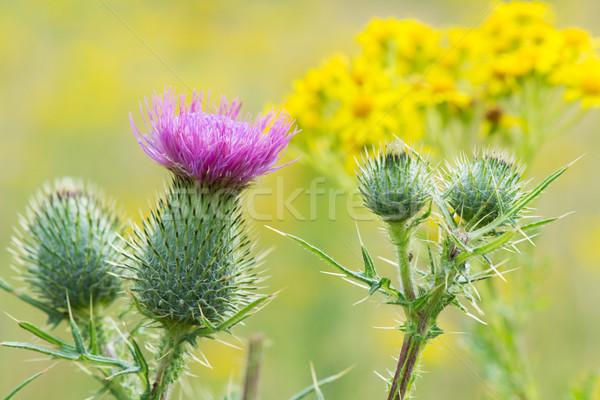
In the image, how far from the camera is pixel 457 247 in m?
2.06

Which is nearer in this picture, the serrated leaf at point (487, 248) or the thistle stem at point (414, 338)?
the serrated leaf at point (487, 248)

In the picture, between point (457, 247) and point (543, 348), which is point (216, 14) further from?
point (457, 247)

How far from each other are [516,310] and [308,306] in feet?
8.02

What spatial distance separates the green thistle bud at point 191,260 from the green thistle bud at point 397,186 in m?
0.68

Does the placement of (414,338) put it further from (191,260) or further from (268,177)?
(268,177)

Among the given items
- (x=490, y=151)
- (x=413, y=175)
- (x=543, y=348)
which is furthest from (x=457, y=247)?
(x=543, y=348)

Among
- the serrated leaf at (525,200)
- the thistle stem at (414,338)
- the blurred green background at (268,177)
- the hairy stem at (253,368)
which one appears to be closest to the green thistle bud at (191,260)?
the hairy stem at (253,368)

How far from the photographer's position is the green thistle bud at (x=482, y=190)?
2.21 metres

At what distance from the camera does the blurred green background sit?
555 centimetres

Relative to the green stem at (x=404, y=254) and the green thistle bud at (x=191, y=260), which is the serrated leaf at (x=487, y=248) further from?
the green thistle bud at (x=191, y=260)

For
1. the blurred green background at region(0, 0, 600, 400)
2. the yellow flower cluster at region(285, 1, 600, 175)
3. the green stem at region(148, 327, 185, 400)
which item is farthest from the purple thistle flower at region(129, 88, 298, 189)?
the blurred green background at region(0, 0, 600, 400)

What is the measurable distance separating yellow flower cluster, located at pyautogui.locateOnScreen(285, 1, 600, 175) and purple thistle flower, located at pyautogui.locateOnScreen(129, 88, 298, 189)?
5.22 ft

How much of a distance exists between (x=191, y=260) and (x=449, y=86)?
8.03 feet

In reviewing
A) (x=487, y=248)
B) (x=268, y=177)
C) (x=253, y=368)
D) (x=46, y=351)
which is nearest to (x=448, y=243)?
(x=487, y=248)
